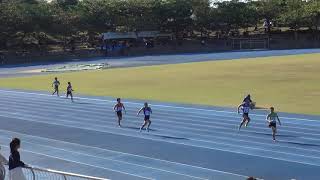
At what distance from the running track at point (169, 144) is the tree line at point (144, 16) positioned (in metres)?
43.4

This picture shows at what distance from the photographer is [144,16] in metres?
68.9

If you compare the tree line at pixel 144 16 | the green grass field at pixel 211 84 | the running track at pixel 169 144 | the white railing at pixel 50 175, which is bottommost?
the running track at pixel 169 144

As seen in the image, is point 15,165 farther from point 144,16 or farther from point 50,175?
point 144,16

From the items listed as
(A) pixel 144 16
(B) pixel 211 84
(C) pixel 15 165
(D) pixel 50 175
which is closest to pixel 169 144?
(D) pixel 50 175

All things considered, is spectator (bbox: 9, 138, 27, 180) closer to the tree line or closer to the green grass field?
the green grass field

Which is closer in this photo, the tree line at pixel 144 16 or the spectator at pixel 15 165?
the spectator at pixel 15 165

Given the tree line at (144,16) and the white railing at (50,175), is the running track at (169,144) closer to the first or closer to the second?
the white railing at (50,175)

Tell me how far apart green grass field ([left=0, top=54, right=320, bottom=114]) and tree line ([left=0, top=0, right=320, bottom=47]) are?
2276 cm

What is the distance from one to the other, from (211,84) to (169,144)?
48.2ft

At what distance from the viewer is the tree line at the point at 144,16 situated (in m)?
65.2

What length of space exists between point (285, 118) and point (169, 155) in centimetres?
584

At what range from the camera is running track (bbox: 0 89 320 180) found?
42.8ft

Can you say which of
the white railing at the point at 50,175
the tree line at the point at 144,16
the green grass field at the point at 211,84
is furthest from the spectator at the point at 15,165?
the tree line at the point at 144,16

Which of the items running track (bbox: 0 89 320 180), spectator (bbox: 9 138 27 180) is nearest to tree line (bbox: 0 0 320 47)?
running track (bbox: 0 89 320 180)
